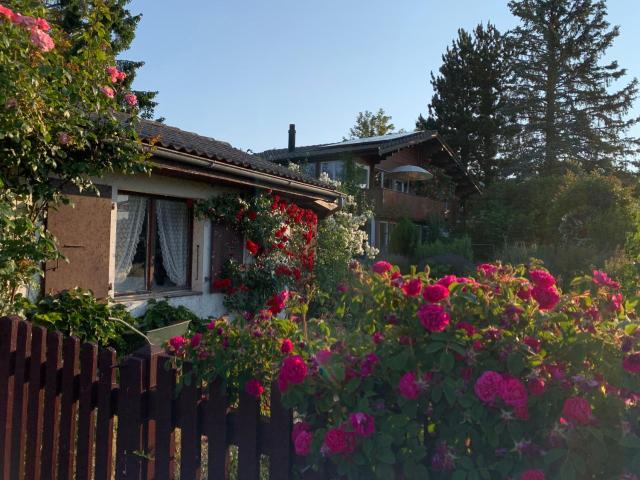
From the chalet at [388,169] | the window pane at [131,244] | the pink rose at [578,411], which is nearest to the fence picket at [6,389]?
the pink rose at [578,411]

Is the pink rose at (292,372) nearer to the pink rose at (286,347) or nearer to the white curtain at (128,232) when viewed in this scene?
the pink rose at (286,347)

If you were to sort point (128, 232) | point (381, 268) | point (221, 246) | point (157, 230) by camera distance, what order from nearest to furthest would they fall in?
point (381, 268)
point (128, 232)
point (157, 230)
point (221, 246)

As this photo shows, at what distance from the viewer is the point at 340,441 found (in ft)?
5.31

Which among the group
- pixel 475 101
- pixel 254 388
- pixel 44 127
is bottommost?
pixel 254 388

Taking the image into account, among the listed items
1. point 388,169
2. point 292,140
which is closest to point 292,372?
point 388,169

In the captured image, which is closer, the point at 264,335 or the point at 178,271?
the point at 264,335

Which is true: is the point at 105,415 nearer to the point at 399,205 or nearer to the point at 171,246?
the point at 171,246

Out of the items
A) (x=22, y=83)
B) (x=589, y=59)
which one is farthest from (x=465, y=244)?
(x=589, y=59)

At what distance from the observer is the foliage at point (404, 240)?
729 inches

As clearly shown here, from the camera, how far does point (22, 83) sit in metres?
3.61

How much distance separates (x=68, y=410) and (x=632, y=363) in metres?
2.44

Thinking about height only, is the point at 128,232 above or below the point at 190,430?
above

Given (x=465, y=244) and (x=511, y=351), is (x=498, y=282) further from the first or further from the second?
(x=465, y=244)

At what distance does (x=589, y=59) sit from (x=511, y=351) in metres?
32.6
